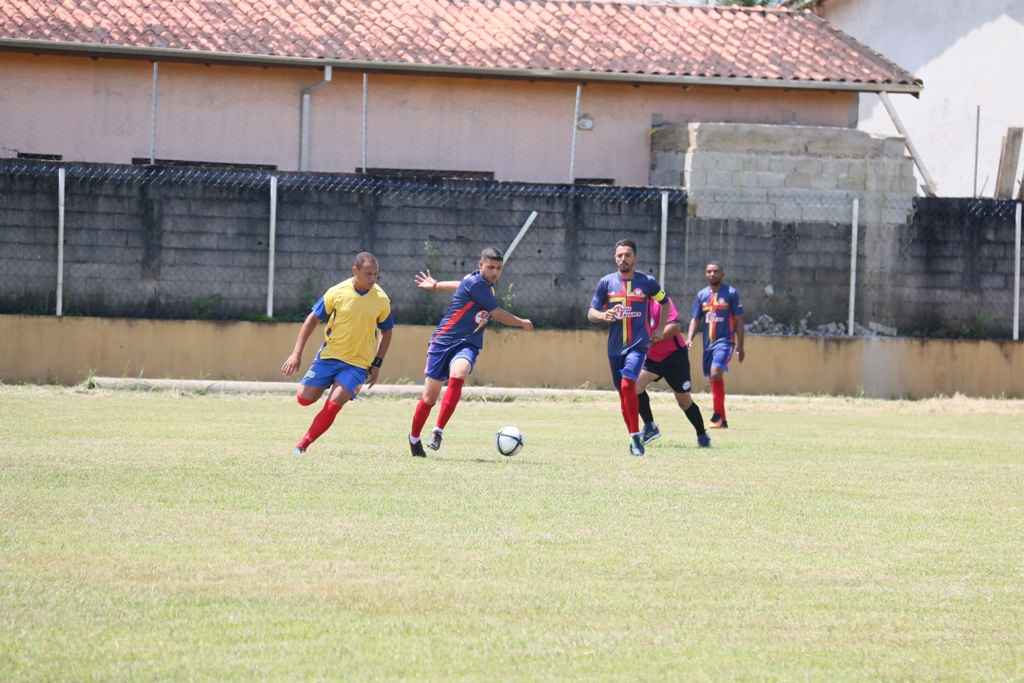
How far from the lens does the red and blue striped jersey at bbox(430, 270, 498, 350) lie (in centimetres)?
1611

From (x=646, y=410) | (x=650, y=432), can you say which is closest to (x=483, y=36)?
(x=646, y=410)

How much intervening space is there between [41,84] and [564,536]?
22851 millimetres

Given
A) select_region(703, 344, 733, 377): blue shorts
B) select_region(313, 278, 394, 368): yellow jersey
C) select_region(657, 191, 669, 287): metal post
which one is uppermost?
select_region(657, 191, 669, 287): metal post

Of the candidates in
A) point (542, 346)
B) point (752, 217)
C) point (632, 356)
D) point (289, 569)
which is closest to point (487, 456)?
point (632, 356)

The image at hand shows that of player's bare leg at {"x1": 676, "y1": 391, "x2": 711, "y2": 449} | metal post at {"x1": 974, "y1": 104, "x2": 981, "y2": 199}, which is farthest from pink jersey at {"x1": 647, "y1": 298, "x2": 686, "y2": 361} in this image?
metal post at {"x1": 974, "y1": 104, "x2": 981, "y2": 199}

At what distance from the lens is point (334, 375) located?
15453mm

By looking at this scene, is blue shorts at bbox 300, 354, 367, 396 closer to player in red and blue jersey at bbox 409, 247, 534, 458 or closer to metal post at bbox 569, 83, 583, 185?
player in red and blue jersey at bbox 409, 247, 534, 458

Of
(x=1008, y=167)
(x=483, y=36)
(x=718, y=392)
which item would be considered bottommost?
(x=718, y=392)

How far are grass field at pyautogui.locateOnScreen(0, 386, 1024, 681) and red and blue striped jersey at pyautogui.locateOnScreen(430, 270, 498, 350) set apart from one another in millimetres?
1092

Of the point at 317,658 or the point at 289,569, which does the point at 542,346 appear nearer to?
the point at 289,569

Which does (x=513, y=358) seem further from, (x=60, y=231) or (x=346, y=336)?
(x=346, y=336)

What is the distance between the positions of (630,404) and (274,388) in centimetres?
1020

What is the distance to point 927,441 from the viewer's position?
64.7 ft

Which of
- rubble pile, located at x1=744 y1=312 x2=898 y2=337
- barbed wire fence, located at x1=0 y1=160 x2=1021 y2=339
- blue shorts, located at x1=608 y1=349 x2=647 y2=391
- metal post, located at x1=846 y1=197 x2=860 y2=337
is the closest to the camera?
blue shorts, located at x1=608 y1=349 x2=647 y2=391
